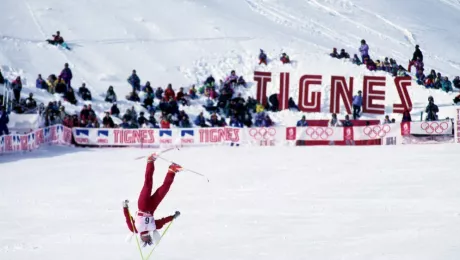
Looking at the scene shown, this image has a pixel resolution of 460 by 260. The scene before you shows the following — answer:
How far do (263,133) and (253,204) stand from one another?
31.0 feet

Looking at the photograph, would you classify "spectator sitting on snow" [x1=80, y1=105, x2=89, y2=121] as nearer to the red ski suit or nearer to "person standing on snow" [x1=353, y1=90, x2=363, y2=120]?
"person standing on snow" [x1=353, y1=90, x2=363, y2=120]

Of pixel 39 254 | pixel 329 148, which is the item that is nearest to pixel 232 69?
pixel 329 148

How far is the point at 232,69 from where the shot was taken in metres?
34.9

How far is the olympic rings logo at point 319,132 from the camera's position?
1010 inches

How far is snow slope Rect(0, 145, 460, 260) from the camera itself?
13.1 m

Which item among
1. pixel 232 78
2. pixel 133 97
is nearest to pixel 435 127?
pixel 232 78

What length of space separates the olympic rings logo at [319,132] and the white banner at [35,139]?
7.12m

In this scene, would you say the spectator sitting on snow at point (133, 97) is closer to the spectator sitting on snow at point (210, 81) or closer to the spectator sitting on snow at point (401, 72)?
the spectator sitting on snow at point (210, 81)

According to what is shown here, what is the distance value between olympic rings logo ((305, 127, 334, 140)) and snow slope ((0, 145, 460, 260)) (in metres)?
0.93

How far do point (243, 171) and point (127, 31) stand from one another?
63.1 ft

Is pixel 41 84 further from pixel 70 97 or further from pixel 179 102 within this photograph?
pixel 179 102

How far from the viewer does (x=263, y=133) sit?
2612 cm

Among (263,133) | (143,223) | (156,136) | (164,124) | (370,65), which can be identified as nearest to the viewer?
(143,223)

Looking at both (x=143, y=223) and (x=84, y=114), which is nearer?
(x=143, y=223)
